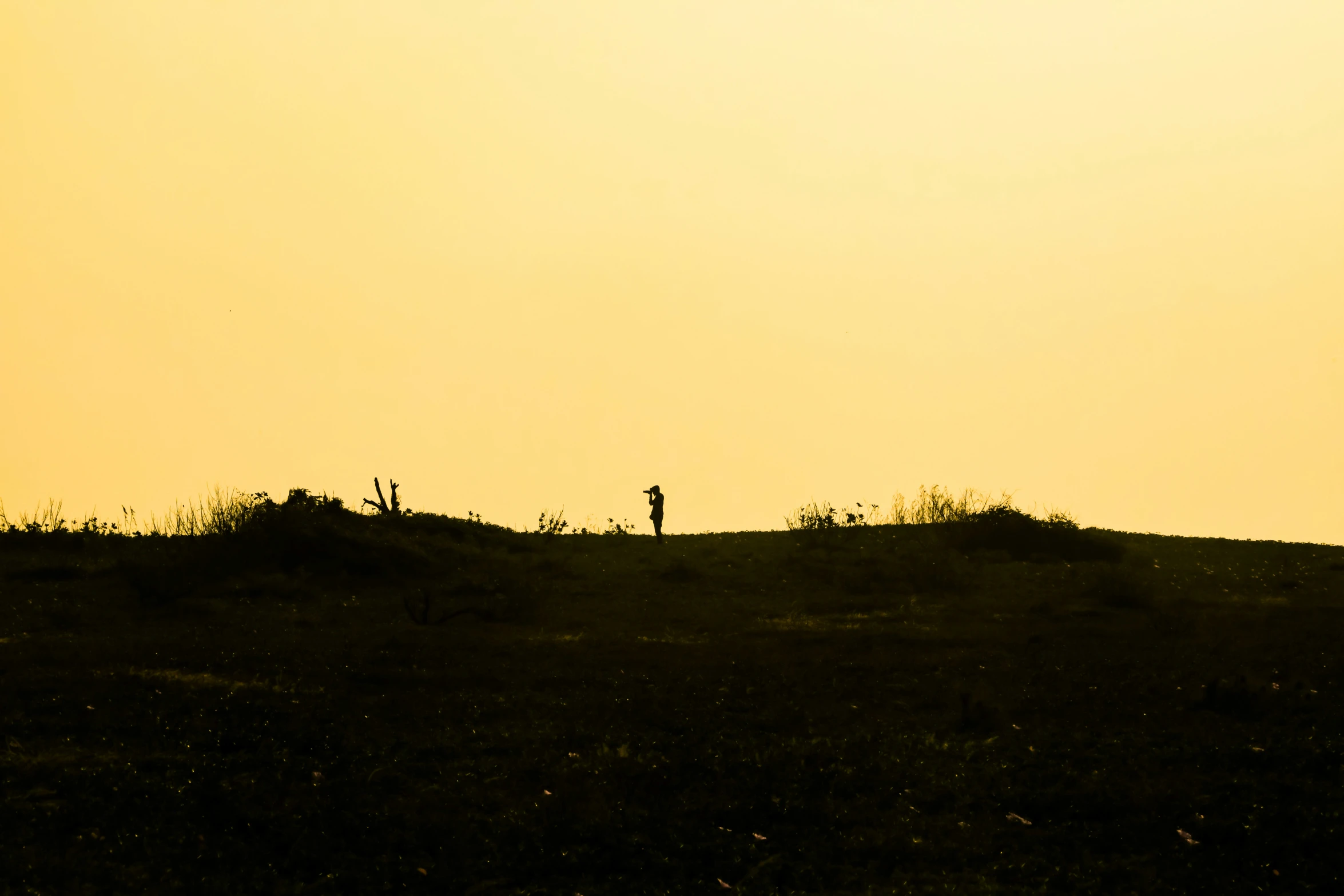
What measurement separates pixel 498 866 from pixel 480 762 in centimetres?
253

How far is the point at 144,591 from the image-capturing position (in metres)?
21.1

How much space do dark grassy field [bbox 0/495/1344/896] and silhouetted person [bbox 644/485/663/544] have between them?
628 centimetres

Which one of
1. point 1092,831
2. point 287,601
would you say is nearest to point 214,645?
point 287,601

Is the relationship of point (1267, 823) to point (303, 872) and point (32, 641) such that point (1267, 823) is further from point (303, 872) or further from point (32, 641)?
point (32, 641)

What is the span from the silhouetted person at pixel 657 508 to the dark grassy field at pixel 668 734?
20.6ft

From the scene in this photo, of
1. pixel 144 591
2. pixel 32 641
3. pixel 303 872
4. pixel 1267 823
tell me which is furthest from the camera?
pixel 144 591

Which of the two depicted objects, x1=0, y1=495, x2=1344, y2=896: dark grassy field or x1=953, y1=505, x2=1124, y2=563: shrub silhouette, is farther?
x1=953, y1=505, x2=1124, y2=563: shrub silhouette

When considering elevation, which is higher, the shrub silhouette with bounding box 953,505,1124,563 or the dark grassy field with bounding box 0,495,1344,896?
the shrub silhouette with bounding box 953,505,1124,563

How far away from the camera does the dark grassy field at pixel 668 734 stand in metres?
9.02

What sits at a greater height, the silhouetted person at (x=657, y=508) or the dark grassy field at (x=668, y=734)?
the silhouetted person at (x=657, y=508)

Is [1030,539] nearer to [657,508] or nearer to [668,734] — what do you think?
[657,508]

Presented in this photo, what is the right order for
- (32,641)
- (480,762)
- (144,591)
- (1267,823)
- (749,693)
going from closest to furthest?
(1267,823), (480,762), (749,693), (32,641), (144,591)

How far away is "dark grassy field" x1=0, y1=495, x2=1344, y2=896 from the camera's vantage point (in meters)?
9.02

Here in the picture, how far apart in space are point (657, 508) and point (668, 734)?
17929 millimetres
